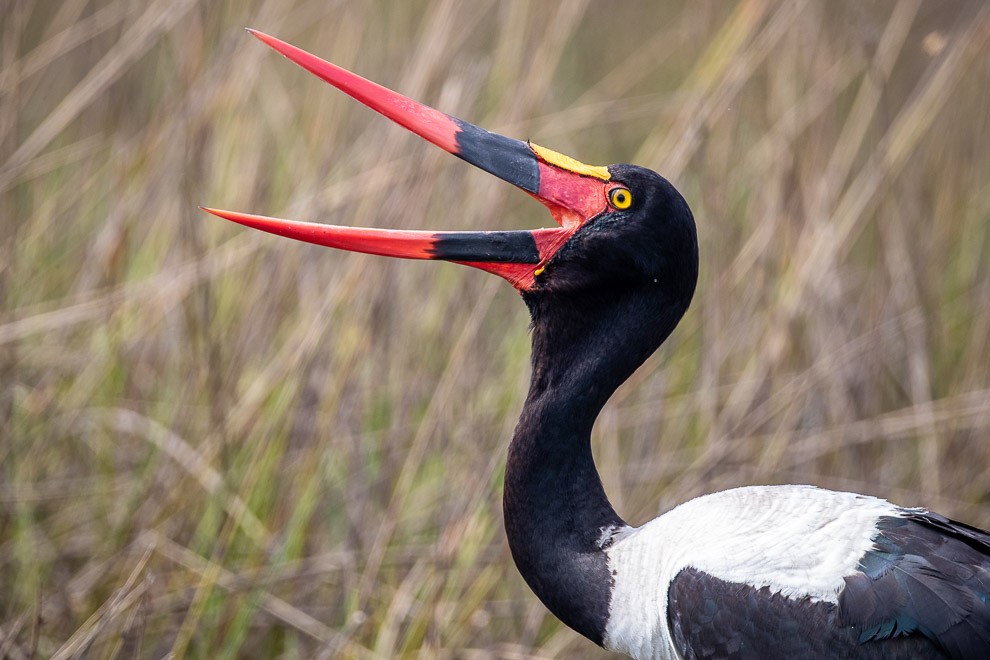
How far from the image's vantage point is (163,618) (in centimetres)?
379

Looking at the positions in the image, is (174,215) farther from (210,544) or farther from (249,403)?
(210,544)

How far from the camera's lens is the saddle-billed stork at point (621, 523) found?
2547mm

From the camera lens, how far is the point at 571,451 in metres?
2.85

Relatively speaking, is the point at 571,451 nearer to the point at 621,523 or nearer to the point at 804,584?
the point at 621,523

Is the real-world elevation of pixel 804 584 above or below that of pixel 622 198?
below

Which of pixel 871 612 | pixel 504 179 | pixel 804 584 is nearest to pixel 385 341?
pixel 504 179

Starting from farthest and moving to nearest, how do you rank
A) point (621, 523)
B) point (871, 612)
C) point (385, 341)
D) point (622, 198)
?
point (385, 341)
point (621, 523)
point (622, 198)
point (871, 612)

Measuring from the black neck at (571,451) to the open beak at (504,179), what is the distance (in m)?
0.14

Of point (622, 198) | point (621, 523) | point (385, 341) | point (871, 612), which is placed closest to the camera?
point (871, 612)

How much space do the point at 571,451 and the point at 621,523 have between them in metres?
0.22

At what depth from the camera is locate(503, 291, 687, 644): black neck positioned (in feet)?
9.23

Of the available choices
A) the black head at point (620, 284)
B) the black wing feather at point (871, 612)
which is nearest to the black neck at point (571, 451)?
the black head at point (620, 284)

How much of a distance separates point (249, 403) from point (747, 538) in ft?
6.07

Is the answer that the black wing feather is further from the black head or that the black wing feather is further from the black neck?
the black head
